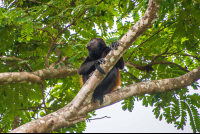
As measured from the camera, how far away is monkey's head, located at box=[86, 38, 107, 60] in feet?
17.7

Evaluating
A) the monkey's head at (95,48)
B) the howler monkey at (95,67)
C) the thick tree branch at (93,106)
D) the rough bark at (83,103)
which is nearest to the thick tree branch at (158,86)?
the thick tree branch at (93,106)

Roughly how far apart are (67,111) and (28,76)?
1.86 m

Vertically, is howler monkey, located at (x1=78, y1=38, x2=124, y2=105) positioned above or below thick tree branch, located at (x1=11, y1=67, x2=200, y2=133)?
above

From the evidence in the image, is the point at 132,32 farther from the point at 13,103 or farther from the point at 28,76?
the point at 13,103

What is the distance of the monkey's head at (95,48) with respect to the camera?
539 centimetres

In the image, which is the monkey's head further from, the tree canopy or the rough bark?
the rough bark

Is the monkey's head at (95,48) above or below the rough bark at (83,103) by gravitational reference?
above

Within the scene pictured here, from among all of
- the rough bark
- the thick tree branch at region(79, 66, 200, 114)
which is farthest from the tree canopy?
the rough bark

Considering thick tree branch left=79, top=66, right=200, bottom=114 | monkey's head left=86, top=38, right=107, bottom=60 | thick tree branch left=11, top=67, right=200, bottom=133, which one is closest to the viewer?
thick tree branch left=11, top=67, right=200, bottom=133

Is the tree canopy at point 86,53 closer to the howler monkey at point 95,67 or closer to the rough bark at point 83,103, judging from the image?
the howler monkey at point 95,67

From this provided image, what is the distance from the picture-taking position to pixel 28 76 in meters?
4.88

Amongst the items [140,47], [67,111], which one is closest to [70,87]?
[140,47]

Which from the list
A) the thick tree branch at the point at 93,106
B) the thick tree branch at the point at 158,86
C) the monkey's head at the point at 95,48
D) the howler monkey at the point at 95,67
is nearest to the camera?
the thick tree branch at the point at 93,106

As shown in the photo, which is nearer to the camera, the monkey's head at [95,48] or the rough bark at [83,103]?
the rough bark at [83,103]
